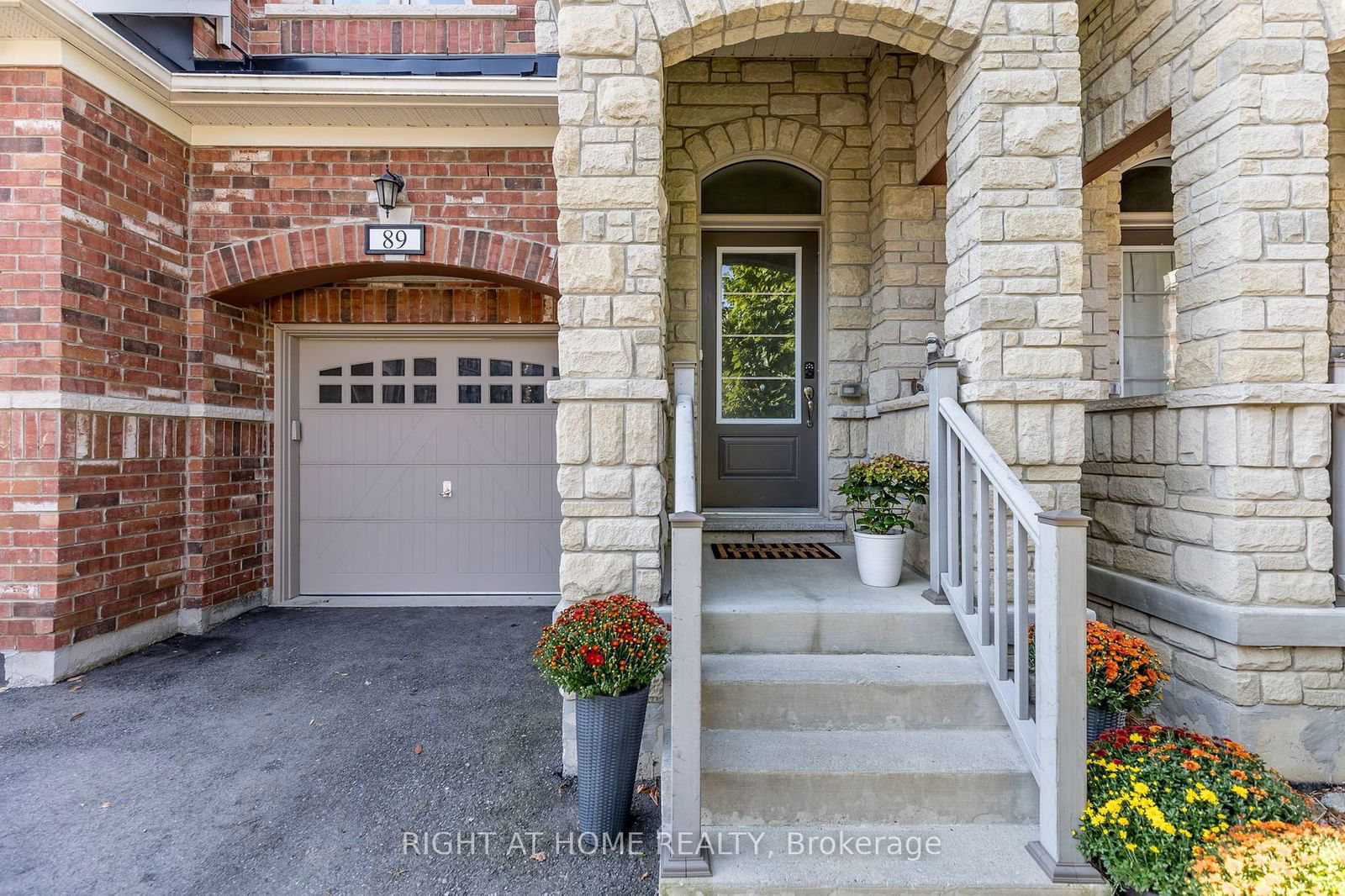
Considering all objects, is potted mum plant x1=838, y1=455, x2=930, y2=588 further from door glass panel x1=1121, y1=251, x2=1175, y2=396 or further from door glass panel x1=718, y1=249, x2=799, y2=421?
door glass panel x1=1121, y1=251, x2=1175, y2=396

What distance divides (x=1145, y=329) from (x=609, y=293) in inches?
161

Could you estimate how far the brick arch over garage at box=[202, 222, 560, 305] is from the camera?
432 centimetres

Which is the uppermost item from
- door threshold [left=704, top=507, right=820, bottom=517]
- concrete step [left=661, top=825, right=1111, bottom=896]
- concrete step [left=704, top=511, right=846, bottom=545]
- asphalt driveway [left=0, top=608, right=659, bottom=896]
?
door threshold [left=704, top=507, right=820, bottom=517]

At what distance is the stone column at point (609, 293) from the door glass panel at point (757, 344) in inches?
72.5

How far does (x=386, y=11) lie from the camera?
452 cm

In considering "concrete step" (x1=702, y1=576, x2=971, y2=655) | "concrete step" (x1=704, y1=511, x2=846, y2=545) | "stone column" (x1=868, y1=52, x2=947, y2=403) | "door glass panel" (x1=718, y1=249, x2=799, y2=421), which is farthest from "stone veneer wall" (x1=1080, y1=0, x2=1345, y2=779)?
"door glass panel" (x1=718, y1=249, x2=799, y2=421)

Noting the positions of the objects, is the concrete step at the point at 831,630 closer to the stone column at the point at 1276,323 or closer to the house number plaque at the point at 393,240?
the stone column at the point at 1276,323

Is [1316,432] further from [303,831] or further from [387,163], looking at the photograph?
[387,163]

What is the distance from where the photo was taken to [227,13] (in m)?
4.16

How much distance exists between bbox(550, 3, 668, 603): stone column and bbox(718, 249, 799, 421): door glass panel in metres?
1.84

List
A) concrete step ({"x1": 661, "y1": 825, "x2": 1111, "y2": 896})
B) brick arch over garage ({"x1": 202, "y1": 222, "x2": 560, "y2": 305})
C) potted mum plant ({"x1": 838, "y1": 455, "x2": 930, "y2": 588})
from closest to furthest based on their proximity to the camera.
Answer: concrete step ({"x1": 661, "y1": 825, "x2": 1111, "y2": 896}) < potted mum plant ({"x1": 838, "y1": 455, "x2": 930, "y2": 588}) < brick arch over garage ({"x1": 202, "y1": 222, "x2": 560, "y2": 305})

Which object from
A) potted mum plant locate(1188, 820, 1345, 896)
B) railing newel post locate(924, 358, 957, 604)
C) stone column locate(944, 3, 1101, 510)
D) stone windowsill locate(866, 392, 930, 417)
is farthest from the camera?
stone windowsill locate(866, 392, 930, 417)

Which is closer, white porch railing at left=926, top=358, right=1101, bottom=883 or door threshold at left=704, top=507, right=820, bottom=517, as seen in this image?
white porch railing at left=926, top=358, right=1101, bottom=883

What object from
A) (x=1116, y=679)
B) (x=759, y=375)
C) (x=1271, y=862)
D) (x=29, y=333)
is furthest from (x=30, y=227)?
(x=1271, y=862)
